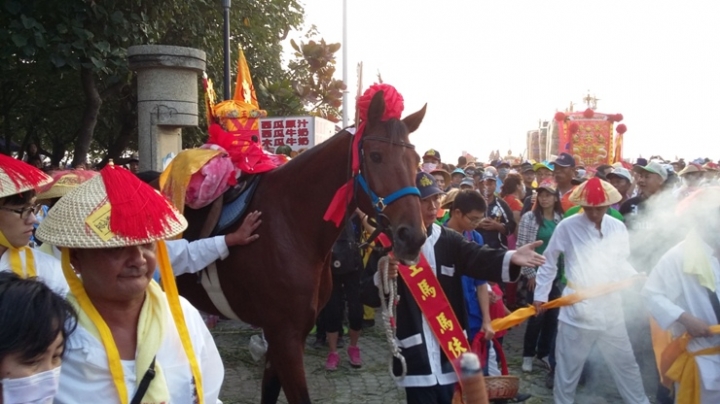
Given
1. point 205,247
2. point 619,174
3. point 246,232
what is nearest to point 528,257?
point 246,232

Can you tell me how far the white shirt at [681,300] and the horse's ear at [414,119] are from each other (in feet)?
5.89

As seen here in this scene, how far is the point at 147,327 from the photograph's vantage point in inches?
75.7

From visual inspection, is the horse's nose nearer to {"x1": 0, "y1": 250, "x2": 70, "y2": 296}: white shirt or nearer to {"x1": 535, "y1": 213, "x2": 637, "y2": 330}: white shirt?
{"x1": 0, "y1": 250, "x2": 70, "y2": 296}: white shirt

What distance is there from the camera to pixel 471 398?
1.85 m

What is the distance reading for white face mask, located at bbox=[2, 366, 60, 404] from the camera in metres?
1.55

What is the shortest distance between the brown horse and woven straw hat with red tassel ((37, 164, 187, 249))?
1.87 m

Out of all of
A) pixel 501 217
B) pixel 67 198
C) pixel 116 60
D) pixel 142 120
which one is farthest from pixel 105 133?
pixel 67 198

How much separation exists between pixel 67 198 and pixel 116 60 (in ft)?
30.7

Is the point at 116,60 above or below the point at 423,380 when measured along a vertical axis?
above

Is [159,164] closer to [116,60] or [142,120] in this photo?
[142,120]

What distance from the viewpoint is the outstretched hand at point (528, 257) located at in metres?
3.44

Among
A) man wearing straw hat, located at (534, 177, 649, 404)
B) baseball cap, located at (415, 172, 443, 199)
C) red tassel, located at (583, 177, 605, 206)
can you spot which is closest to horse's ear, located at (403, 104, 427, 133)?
baseball cap, located at (415, 172, 443, 199)

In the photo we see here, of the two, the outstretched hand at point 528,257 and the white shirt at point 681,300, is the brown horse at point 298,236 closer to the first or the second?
the outstretched hand at point 528,257

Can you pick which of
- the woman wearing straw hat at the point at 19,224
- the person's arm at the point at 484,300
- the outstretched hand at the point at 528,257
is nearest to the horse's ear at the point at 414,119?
the outstretched hand at the point at 528,257
